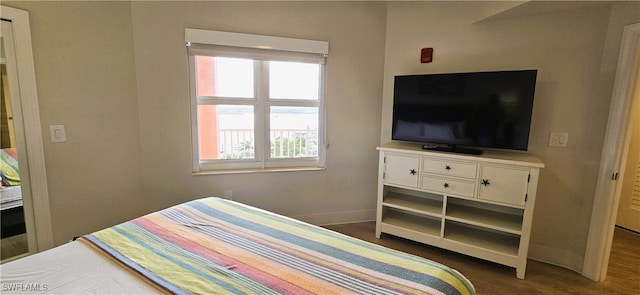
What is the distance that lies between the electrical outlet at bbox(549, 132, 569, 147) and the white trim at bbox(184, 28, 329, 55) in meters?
2.04

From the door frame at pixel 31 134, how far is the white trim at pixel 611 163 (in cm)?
400

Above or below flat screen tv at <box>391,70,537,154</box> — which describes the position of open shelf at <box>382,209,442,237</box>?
below

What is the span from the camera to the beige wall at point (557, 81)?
212cm

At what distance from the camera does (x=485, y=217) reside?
236 cm

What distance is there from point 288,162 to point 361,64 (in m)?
1.26

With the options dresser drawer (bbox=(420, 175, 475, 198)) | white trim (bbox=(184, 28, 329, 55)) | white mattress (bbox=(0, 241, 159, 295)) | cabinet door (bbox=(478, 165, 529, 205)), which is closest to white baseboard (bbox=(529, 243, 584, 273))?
cabinet door (bbox=(478, 165, 529, 205))

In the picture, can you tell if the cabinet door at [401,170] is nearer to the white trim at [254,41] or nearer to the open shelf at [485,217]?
the open shelf at [485,217]

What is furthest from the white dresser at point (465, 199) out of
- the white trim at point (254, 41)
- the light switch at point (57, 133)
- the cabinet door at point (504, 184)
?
the light switch at point (57, 133)

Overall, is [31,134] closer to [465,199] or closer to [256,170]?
[256,170]

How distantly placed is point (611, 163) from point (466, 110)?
1011 mm

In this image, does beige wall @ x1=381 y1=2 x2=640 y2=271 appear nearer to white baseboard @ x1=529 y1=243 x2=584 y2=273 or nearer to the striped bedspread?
white baseboard @ x1=529 y1=243 x2=584 y2=273

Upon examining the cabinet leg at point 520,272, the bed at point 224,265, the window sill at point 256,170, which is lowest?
the cabinet leg at point 520,272

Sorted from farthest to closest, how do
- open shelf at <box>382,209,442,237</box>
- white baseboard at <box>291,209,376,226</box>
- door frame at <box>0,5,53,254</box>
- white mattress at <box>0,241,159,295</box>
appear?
white baseboard at <box>291,209,376,226</box>, open shelf at <box>382,209,442,237</box>, door frame at <box>0,5,53,254</box>, white mattress at <box>0,241,159,295</box>

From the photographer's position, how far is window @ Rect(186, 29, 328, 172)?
8.50ft
